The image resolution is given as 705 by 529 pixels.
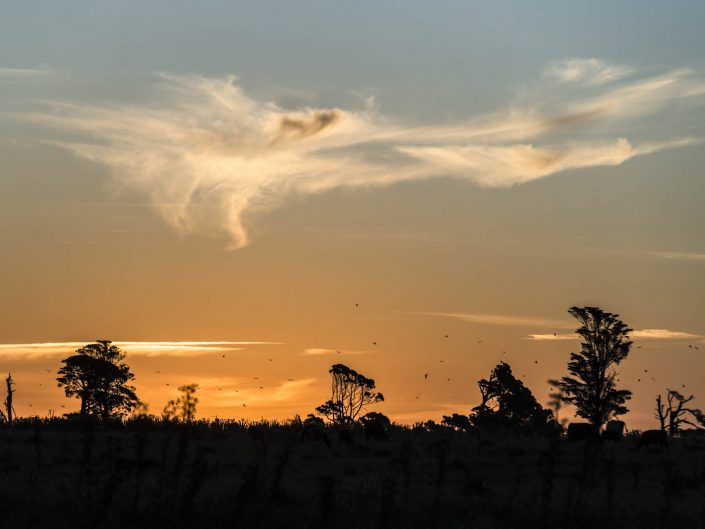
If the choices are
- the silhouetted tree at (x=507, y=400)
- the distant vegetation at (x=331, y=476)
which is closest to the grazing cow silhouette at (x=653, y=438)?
the distant vegetation at (x=331, y=476)

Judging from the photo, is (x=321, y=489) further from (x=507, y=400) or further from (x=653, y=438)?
(x=507, y=400)

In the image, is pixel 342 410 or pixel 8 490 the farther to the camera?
pixel 342 410

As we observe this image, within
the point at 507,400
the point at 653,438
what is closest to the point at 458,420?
the point at 507,400

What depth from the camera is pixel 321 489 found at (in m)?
29.6

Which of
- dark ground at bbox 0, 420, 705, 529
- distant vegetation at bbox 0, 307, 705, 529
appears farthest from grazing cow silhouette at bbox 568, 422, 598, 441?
dark ground at bbox 0, 420, 705, 529

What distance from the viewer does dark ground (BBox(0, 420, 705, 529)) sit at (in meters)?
27.7

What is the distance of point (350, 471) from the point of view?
1620 inches

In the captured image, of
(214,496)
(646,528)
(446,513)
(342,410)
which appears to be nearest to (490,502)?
(446,513)

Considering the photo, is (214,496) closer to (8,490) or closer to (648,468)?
(8,490)

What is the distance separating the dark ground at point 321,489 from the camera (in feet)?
90.9

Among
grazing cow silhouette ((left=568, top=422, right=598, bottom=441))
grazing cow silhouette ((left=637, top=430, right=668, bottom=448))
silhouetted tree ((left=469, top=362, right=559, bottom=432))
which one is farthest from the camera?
silhouetted tree ((left=469, top=362, right=559, bottom=432))

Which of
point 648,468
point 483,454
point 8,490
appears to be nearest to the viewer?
point 8,490

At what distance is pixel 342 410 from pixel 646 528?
2743 inches

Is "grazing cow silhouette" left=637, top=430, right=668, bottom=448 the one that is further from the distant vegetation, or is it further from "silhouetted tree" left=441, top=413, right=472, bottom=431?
"silhouetted tree" left=441, top=413, right=472, bottom=431
